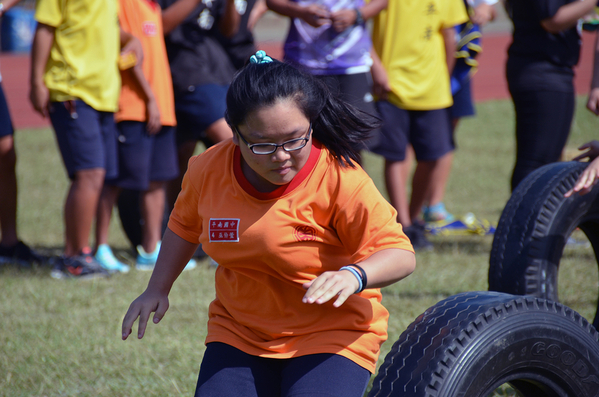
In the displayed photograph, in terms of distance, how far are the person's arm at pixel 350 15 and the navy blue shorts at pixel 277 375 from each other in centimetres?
298

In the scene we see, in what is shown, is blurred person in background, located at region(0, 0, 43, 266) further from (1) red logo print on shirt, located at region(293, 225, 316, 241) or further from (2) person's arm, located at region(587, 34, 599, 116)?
(2) person's arm, located at region(587, 34, 599, 116)

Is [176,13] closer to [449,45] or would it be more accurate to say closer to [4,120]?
[4,120]

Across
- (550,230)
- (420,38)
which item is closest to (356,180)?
(550,230)

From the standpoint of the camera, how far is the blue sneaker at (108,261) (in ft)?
15.1

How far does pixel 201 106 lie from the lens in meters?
4.73

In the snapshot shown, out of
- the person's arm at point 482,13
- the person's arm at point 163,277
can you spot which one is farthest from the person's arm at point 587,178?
the person's arm at point 482,13

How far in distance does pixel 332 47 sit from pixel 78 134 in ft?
6.07

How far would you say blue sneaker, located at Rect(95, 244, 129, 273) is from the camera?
4.62 metres

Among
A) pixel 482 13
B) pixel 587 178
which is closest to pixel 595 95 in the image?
pixel 587 178

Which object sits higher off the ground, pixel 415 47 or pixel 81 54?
pixel 81 54

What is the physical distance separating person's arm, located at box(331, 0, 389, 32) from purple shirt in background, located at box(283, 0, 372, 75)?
0.05m

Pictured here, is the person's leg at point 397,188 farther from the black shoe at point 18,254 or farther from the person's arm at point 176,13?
the black shoe at point 18,254

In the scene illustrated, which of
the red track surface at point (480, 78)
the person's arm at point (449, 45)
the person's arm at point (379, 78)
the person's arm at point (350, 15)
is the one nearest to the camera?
the person's arm at point (350, 15)

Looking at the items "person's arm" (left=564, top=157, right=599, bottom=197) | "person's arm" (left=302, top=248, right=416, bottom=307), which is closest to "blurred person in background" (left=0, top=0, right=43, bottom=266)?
"person's arm" (left=302, top=248, right=416, bottom=307)
